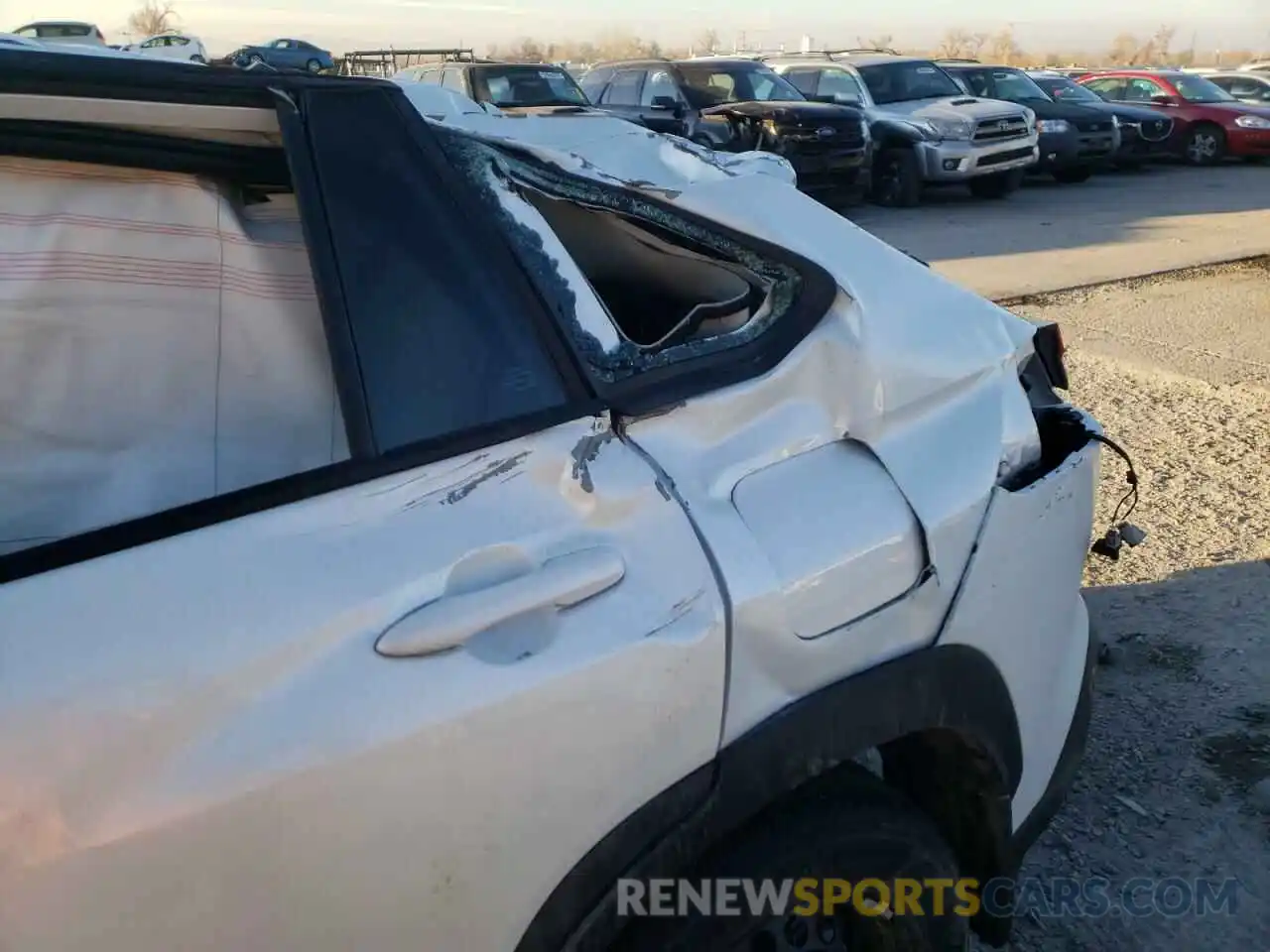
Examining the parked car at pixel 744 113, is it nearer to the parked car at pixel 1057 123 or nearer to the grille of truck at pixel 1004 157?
the grille of truck at pixel 1004 157

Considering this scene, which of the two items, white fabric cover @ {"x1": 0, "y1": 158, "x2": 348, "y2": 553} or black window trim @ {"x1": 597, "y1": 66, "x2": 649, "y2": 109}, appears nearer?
white fabric cover @ {"x1": 0, "y1": 158, "x2": 348, "y2": 553}

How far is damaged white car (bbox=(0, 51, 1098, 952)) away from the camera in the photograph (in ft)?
4.27

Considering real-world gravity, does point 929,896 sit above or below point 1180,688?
above

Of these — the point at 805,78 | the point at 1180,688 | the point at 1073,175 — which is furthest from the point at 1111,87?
the point at 1180,688

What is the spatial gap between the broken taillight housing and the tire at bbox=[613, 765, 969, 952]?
1.23m

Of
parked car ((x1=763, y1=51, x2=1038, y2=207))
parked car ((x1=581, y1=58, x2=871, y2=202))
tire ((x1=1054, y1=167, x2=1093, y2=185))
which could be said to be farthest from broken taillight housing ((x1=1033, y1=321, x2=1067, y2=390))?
tire ((x1=1054, y1=167, x2=1093, y2=185))

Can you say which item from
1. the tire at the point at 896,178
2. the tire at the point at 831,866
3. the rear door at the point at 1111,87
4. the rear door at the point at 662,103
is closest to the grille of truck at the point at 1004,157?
the tire at the point at 896,178

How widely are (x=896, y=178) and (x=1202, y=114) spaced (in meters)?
7.33

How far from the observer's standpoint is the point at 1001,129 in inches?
547

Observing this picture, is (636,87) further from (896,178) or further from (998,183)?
(998,183)

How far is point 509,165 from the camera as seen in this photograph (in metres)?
1.90

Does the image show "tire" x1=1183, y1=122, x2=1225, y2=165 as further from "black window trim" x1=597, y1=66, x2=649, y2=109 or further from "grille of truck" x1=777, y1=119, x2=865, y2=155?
"black window trim" x1=597, y1=66, x2=649, y2=109

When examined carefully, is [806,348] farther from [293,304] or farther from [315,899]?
[315,899]

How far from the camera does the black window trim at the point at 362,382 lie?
1382 mm
